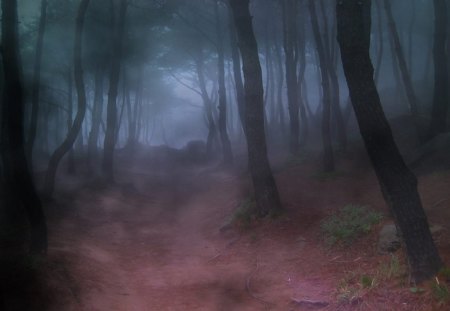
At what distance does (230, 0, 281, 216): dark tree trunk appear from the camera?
11.1 m

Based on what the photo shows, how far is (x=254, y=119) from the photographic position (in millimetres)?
11289

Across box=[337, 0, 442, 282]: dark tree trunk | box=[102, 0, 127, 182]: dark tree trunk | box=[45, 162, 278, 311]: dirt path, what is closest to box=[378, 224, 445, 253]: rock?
box=[337, 0, 442, 282]: dark tree trunk

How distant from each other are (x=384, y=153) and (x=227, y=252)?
5.17m

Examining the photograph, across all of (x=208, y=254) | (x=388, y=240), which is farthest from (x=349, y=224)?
(x=208, y=254)

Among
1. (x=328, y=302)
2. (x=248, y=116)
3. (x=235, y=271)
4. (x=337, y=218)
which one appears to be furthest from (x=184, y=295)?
(x=248, y=116)

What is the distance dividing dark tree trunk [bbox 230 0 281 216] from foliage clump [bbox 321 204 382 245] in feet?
5.77

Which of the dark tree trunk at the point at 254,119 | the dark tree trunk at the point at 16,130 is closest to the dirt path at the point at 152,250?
the dark tree trunk at the point at 16,130

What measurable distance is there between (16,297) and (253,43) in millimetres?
8083

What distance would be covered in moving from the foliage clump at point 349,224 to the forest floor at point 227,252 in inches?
7.2

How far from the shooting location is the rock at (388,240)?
7.52 meters

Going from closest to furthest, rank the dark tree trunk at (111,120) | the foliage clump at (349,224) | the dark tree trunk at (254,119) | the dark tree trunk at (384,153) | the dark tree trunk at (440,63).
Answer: the dark tree trunk at (384,153) → the foliage clump at (349,224) → the dark tree trunk at (254,119) → the dark tree trunk at (440,63) → the dark tree trunk at (111,120)

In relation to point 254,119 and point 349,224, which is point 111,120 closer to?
point 254,119

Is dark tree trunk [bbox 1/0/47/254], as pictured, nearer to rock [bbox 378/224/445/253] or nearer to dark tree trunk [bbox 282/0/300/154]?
rock [bbox 378/224/445/253]

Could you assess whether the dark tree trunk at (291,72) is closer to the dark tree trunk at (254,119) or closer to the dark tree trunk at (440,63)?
the dark tree trunk at (440,63)
